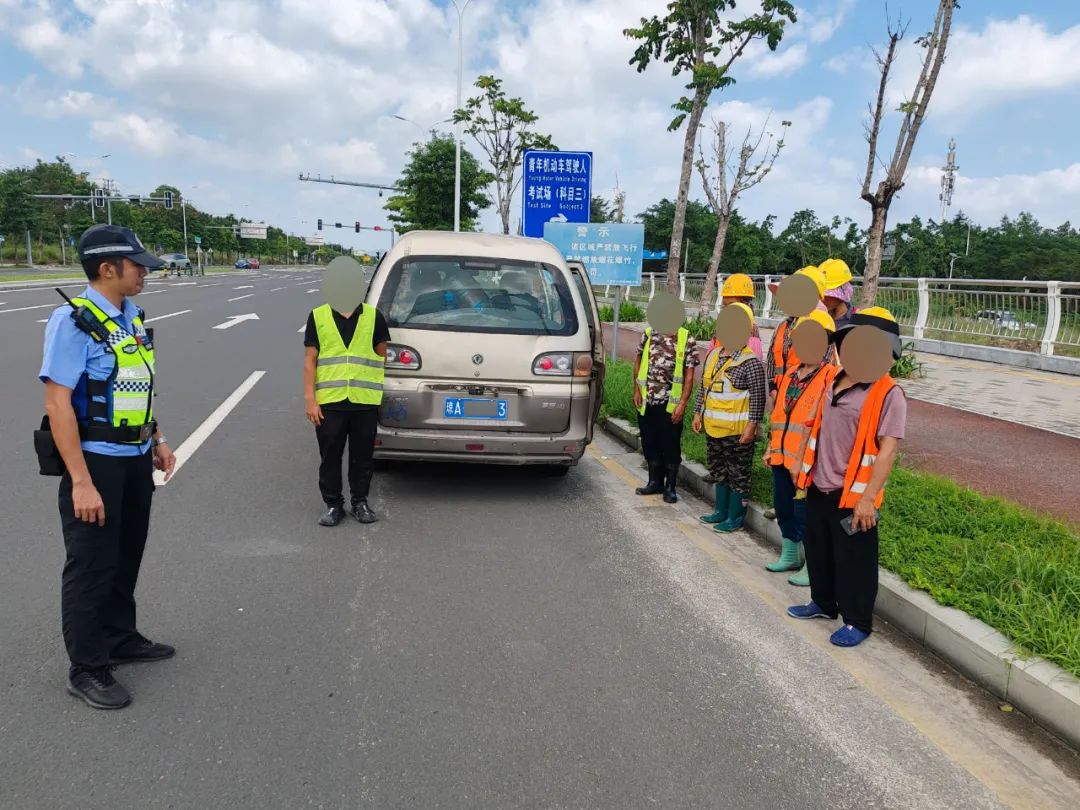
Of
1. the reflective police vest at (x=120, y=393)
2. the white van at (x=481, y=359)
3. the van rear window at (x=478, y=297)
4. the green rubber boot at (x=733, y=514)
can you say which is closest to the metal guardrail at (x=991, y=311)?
the van rear window at (x=478, y=297)

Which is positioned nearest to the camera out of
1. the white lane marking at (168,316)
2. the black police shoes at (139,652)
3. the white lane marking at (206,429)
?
the black police shoes at (139,652)

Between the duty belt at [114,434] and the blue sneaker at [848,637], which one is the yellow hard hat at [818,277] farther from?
the duty belt at [114,434]

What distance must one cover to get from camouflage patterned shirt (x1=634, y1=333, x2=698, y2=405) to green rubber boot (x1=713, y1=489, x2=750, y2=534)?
80 centimetres

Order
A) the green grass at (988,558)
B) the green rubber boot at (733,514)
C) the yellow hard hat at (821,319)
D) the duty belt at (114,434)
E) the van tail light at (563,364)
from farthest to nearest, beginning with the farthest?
1. the van tail light at (563,364)
2. the green rubber boot at (733,514)
3. the yellow hard hat at (821,319)
4. the green grass at (988,558)
5. the duty belt at (114,434)

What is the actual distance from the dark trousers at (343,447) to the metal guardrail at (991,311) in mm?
8726

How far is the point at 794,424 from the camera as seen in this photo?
412 centimetres

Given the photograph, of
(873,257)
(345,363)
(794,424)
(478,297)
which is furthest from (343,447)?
(873,257)

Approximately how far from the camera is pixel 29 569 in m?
4.07

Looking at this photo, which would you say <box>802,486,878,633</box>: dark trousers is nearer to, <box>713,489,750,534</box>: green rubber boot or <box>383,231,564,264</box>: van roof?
<box>713,489,750,534</box>: green rubber boot

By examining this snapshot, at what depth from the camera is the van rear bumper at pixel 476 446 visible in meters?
5.20

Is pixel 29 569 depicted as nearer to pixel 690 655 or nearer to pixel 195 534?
pixel 195 534

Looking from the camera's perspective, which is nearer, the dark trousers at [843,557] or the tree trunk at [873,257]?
the dark trousers at [843,557]

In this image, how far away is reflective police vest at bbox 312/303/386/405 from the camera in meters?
4.66

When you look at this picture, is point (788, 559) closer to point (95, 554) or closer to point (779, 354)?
point (779, 354)
